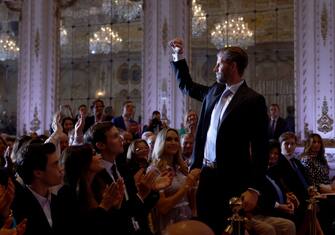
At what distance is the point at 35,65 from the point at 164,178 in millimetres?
8445

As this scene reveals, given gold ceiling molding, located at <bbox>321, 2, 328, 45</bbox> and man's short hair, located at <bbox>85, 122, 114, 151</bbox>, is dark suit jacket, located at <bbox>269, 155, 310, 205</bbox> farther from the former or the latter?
gold ceiling molding, located at <bbox>321, 2, 328, 45</bbox>

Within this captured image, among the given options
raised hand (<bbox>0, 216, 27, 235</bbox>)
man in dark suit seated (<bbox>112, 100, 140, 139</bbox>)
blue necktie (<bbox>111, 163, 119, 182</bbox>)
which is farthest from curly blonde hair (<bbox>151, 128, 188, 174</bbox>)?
man in dark suit seated (<bbox>112, 100, 140, 139</bbox>)

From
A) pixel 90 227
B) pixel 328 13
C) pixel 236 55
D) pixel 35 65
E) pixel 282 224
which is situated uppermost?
pixel 328 13

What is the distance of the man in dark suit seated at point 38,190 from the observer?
2.78 meters

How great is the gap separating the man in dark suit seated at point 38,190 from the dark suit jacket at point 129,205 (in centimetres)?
30

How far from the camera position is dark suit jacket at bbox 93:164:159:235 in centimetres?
322

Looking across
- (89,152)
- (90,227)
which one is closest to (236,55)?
(89,152)

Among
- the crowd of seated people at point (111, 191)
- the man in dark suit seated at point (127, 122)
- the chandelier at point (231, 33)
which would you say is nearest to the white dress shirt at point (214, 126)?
the crowd of seated people at point (111, 191)

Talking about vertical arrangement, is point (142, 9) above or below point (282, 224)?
above

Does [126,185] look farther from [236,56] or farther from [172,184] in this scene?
[236,56]

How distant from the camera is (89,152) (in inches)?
125

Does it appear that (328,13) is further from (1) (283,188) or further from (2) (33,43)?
(2) (33,43)

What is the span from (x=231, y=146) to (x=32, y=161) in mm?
1132

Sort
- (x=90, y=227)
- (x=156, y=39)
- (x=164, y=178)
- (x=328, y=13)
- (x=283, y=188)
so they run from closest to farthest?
(x=90, y=227), (x=164, y=178), (x=283, y=188), (x=328, y=13), (x=156, y=39)
